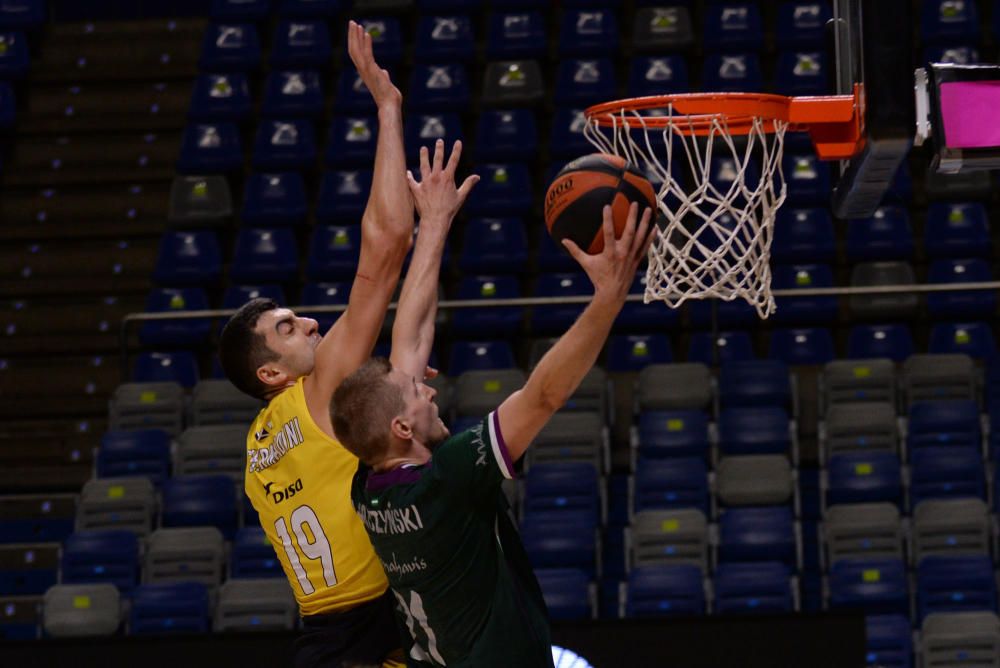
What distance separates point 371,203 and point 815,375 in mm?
7263

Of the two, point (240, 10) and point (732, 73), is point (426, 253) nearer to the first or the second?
point (732, 73)

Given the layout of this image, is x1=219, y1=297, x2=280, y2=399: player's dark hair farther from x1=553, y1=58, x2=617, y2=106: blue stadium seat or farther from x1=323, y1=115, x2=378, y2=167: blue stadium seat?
x1=553, y1=58, x2=617, y2=106: blue stadium seat

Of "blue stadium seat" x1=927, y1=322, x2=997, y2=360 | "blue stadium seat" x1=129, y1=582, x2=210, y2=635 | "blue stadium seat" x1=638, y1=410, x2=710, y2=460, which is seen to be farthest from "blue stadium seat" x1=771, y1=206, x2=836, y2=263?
"blue stadium seat" x1=129, y1=582, x2=210, y2=635

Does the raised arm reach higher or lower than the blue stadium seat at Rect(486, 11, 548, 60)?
lower

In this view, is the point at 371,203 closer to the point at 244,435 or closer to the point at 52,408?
the point at 244,435

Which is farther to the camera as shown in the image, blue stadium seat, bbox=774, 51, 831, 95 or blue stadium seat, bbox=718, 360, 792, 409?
blue stadium seat, bbox=774, 51, 831, 95

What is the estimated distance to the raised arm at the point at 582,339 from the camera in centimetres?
317

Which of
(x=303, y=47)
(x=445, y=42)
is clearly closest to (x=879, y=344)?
(x=445, y=42)

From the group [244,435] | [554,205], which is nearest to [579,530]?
[244,435]

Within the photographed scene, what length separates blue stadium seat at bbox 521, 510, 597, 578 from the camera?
9227 millimetres

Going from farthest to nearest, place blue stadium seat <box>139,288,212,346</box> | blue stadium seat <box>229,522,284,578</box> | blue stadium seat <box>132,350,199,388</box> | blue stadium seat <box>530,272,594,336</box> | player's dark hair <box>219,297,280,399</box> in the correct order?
blue stadium seat <box>139,288,212,346</box> < blue stadium seat <box>132,350,199,388</box> < blue stadium seat <box>530,272,594,336</box> < blue stadium seat <box>229,522,284,578</box> < player's dark hair <box>219,297,280,399</box>

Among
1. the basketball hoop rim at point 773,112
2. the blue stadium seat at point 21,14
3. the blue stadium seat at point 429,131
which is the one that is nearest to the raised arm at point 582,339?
the basketball hoop rim at point 773,112

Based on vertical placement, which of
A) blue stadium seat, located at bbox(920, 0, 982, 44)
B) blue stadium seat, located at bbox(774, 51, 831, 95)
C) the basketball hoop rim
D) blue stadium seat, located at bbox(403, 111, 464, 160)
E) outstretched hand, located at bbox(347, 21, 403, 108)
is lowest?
the basketball hoop rim

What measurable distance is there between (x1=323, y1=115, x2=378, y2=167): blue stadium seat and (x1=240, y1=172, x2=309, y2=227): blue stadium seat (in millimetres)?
373
